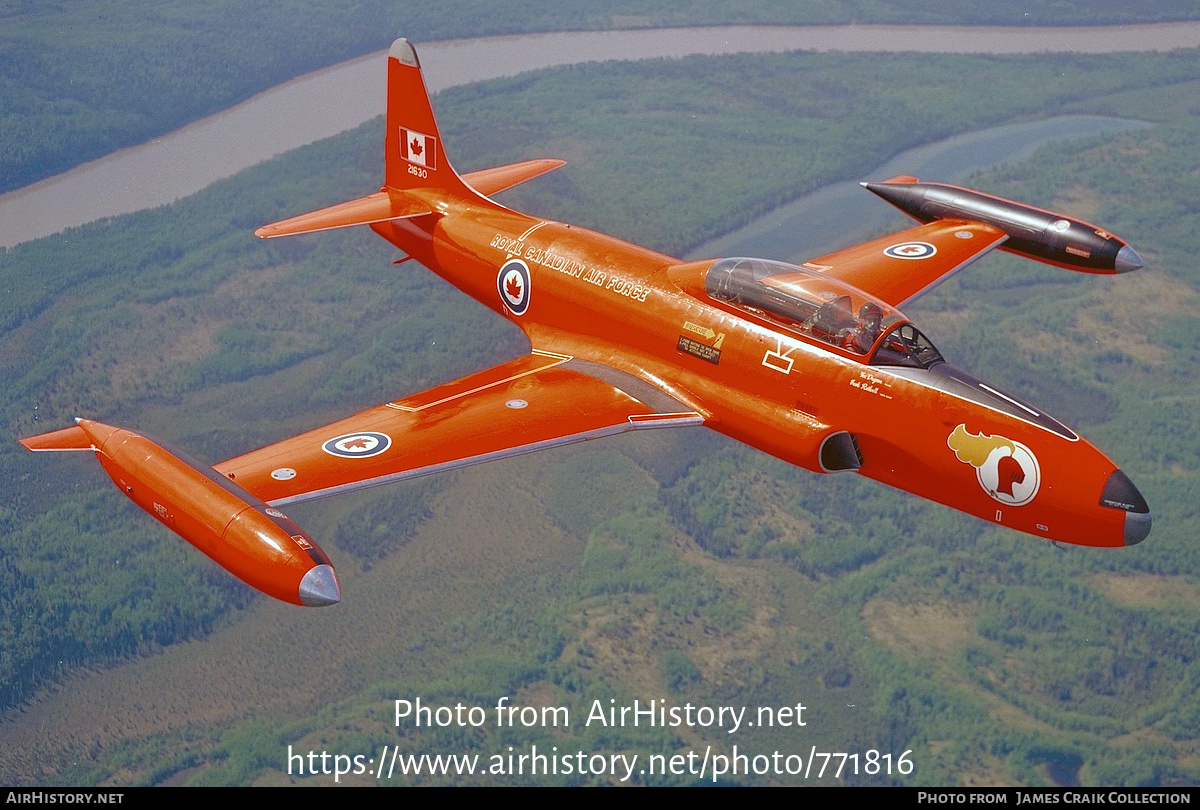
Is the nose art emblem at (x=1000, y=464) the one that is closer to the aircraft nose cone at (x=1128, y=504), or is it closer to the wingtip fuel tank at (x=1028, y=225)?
the aircraft nose cone at (x=1128, y=504)

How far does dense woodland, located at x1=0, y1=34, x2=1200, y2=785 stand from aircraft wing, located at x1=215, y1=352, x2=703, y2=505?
5256 cm

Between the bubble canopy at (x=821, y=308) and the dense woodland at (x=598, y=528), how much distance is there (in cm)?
5655

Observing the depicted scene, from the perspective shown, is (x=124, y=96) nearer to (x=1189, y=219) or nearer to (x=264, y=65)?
(x=264, y=65)

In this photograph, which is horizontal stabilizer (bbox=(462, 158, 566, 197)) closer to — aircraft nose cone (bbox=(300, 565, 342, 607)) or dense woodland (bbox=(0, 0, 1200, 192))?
aircraft nose cone (bbox=(300, 565, 342, 607))

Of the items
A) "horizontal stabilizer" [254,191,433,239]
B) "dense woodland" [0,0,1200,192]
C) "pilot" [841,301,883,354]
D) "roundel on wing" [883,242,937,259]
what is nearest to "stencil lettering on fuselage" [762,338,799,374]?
"pilot" [841,301,883,354]

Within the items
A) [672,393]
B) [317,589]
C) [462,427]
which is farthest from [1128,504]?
[317,589]

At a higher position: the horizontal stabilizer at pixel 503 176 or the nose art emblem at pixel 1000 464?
the horizontal stabilizer at pixel 503 176

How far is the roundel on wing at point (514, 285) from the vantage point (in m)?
33.5

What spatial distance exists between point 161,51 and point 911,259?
10681 cm

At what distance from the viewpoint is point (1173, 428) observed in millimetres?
108000

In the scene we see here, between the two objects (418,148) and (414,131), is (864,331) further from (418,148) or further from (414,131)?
(414,131)

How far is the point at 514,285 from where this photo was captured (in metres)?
33.7

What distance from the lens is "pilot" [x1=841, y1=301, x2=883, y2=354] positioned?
26828mm

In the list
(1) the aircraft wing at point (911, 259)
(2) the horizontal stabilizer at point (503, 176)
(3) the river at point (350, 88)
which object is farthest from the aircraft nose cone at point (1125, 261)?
(3) the river at point (350, 88)
